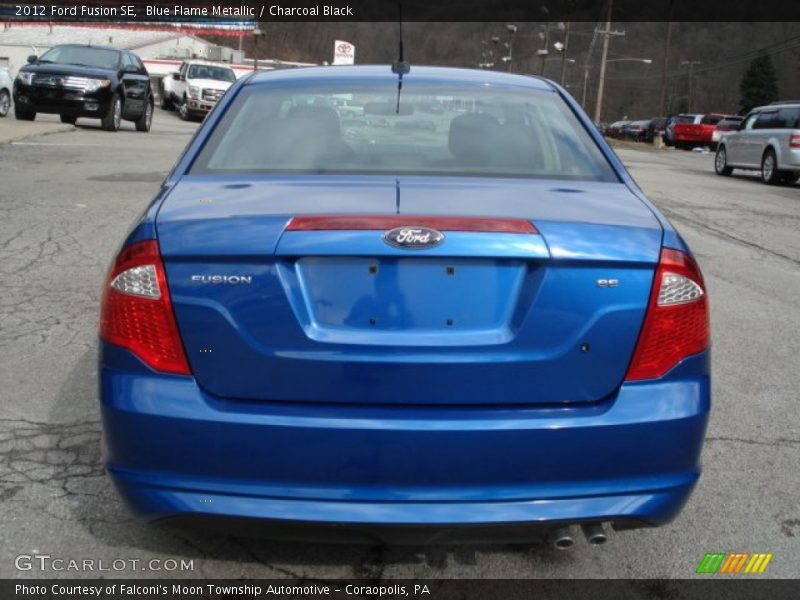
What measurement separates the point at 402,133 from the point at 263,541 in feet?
5.32

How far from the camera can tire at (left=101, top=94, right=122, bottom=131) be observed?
62.3 feet

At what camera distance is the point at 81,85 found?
59.6ft

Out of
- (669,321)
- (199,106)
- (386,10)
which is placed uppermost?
(386,10)

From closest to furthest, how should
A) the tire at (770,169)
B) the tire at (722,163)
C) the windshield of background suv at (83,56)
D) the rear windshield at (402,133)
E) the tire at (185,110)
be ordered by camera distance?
the rear windshield at (402,133)
the windshield of background suv at (83,56)
the tire at (770,169)
the tire at (722,163)
the tire at (185,110)

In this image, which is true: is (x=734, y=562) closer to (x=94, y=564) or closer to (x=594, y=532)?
(x=594, y=532)

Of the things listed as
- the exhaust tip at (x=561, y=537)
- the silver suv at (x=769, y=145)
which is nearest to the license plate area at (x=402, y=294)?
the exhaust tip at (x=561, y=537)

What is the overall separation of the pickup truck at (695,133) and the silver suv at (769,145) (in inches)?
838

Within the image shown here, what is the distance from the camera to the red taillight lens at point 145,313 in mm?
2404

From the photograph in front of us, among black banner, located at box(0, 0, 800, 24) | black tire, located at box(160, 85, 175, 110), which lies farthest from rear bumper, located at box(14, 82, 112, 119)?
black banner, located at box(0, 0, 800, 24)

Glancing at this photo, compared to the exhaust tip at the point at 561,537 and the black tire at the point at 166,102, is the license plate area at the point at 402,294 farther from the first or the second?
the black tire at the point at 166,102

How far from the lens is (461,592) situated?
108 inches

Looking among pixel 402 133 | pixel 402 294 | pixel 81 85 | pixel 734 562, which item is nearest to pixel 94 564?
pixel 402 294

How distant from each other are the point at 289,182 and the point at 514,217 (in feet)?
2.55

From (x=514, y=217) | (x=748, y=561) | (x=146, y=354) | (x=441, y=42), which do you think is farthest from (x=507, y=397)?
(x=441, y=42)
